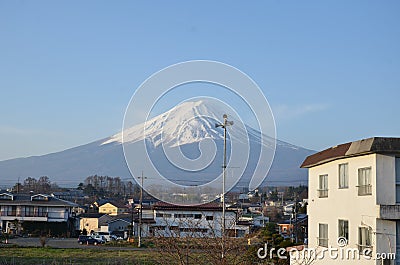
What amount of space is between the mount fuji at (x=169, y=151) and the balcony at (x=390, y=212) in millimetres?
3484

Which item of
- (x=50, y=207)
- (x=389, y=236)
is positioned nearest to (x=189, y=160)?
(x=389, y=236)

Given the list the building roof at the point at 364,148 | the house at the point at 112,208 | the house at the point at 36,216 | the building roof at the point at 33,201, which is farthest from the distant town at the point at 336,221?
the house at the point at 112,208

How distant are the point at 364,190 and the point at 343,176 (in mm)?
1098

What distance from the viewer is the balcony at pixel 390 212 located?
859 cm

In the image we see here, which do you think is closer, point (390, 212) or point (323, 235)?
point (390, 212)

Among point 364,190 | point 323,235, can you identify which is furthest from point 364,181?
point 323,235

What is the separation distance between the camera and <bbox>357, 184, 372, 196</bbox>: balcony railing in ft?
29.7

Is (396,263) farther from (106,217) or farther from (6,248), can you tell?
(106,217)

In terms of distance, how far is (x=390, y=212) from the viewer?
8609 mm

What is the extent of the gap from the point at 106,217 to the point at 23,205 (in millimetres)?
5726

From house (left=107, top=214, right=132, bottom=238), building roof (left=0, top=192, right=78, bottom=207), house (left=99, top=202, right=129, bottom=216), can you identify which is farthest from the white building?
house (left=99, top=202, right=129, bottom=216)

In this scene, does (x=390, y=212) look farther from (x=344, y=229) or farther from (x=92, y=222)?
(x=92, y=222)

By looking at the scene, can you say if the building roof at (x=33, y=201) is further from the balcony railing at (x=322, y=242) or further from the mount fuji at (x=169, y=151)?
the balcony railing at (x=322, y=242)
